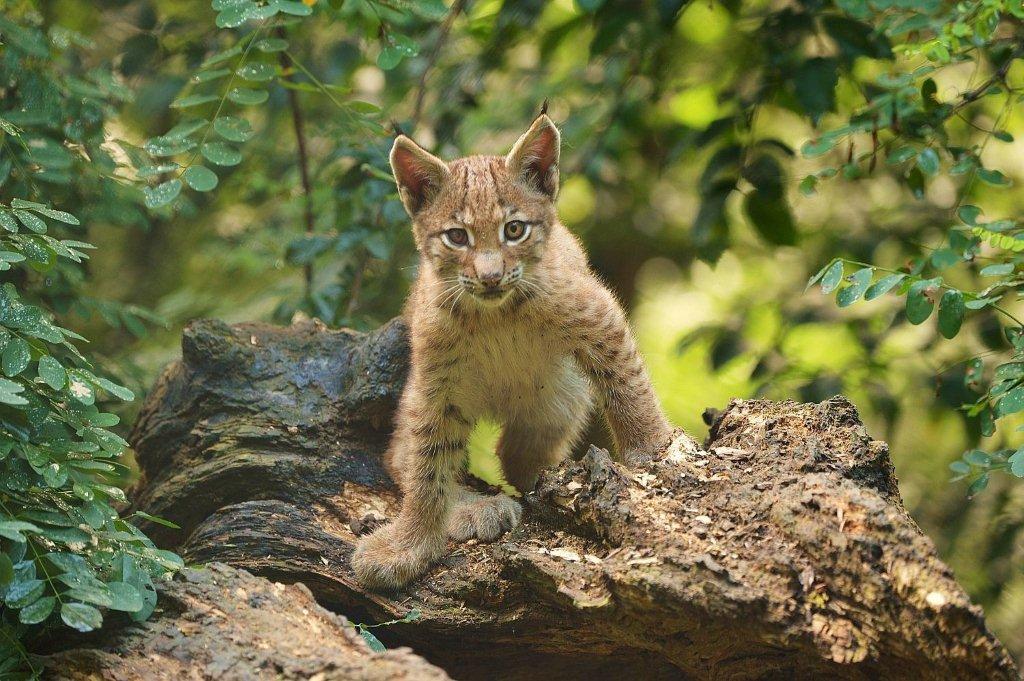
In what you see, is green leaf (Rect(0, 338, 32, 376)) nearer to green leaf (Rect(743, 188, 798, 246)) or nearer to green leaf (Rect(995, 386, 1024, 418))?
green leaf (Rect(995, 386, 1024, 418))

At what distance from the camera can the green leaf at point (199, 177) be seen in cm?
480

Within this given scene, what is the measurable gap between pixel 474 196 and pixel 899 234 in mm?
3156

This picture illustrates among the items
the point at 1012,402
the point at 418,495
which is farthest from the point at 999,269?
the point at 418,495

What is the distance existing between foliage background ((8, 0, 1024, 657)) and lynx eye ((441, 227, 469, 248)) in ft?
2.92

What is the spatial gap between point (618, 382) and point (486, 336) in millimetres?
703

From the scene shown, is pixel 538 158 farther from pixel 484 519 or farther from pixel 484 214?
pixel 484 519

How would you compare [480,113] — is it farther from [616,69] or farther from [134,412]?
[134,412]

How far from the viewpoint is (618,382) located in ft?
17.0

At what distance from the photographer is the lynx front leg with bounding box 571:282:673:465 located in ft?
16.8

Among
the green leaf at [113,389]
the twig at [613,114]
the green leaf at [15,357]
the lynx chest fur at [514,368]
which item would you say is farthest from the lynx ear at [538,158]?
the green leaf at [15,357]

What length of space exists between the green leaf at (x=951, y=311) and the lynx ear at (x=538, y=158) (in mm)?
2066

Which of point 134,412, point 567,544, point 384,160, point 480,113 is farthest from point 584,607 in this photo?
point 480,113

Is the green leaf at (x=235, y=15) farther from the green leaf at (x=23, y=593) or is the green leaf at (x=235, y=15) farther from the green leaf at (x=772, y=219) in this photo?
the green leaf at (x=772, y=219)

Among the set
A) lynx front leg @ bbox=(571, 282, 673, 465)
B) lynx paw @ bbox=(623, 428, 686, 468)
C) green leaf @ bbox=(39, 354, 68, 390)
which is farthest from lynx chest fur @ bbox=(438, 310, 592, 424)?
green leaf @ bbox=(39, 354, 68, 390)
